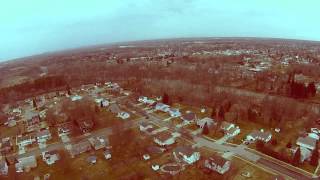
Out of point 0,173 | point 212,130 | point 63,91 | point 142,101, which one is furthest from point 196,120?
point 63,91

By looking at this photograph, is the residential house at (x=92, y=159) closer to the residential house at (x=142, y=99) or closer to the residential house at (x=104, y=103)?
the residential house at (x=104, y=103)

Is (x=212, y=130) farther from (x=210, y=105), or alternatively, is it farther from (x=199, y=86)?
(x=199, y=86)

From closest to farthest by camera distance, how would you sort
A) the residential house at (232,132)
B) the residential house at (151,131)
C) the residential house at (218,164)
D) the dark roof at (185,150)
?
the residential house at (218,164) → the dark roof at (185,150) → the residential house at (232,132) → the residential house at (151,131)

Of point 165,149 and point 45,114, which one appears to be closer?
point 165,149

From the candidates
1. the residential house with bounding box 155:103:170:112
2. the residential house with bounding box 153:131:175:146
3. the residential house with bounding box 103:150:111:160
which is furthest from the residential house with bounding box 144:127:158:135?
the residential house with bounding box 155:103:170:112

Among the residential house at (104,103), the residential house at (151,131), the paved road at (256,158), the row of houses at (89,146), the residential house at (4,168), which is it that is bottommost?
the residential house at (4,168)

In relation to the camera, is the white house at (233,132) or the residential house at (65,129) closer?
the white house at (233,132)

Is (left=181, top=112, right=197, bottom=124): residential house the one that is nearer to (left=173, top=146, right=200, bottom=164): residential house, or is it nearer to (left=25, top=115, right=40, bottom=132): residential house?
(left=173, top=146, right=200, bottom=164): residential house

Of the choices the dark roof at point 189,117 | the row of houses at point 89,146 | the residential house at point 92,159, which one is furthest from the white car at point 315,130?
the residential house at point 92,159
